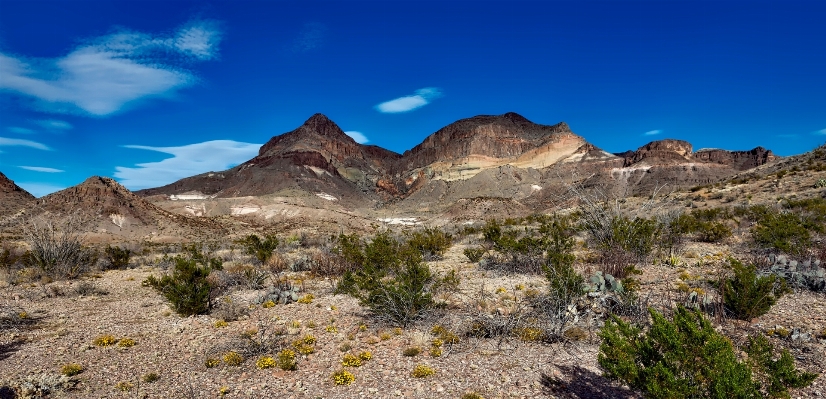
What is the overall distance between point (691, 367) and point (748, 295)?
4.67 metres

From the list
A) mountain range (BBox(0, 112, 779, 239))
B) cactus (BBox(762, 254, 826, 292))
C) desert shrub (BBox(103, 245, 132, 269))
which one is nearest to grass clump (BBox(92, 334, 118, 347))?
cactus (BBox(762, 254, 826, 292))

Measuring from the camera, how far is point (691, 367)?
387cm

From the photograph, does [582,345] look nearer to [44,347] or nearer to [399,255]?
[399,255]

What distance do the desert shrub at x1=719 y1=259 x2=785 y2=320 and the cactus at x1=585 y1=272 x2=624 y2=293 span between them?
1822mm

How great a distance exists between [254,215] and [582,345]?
6618 centimetres

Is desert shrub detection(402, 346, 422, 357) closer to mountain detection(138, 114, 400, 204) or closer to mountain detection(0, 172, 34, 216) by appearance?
mountain detection(0, 172, 34, 216)

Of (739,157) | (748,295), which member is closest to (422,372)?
(748,295)

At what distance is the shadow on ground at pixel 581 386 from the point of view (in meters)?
5.28

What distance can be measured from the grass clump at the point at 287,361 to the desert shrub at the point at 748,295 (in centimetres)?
747

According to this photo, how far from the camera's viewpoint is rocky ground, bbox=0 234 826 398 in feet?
18.4

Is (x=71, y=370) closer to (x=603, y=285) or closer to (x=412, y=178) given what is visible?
(x=603, y=285)

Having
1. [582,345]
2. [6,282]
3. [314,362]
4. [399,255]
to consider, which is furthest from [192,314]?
[6,282]

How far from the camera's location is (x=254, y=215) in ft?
218

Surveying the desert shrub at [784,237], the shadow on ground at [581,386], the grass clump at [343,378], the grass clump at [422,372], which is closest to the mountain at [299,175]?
the desert shrub at [784,237]
